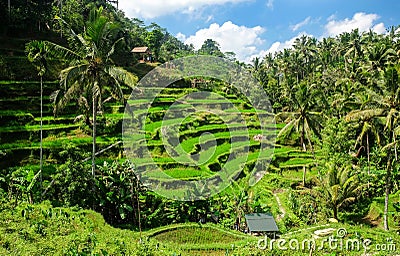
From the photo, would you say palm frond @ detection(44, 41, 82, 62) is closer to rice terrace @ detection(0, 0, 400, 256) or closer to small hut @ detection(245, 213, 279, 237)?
rice terrace @ detection(0, 0, 400, 256)

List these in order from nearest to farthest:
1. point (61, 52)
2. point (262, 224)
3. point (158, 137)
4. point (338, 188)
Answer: point (61, 52)
point (262, 224)
point (338, 188)
point (158, 137)

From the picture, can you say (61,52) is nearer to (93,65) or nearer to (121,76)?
(93,65)

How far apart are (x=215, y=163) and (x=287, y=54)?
3209 cm

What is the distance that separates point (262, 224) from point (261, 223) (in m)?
0.08

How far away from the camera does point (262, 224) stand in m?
13.8

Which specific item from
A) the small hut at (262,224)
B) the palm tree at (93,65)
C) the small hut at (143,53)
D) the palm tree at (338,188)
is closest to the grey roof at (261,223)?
the small hut at (262,224)

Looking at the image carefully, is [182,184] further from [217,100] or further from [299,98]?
[217,100]

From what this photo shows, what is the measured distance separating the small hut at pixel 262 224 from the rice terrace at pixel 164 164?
8 cm

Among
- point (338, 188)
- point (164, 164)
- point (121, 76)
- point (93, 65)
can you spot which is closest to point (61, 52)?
point (93, 65)

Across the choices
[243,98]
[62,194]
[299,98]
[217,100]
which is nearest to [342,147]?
[299,98]

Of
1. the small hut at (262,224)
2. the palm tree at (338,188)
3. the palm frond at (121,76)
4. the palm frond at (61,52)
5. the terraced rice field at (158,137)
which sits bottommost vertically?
the small hut at (262,224)

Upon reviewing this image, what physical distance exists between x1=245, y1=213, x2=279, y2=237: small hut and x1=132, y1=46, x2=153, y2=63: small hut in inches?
1307

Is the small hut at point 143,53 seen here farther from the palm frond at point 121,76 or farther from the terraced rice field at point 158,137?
the palm frond at point 121,76

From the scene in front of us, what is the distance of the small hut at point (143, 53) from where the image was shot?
43719 mm
